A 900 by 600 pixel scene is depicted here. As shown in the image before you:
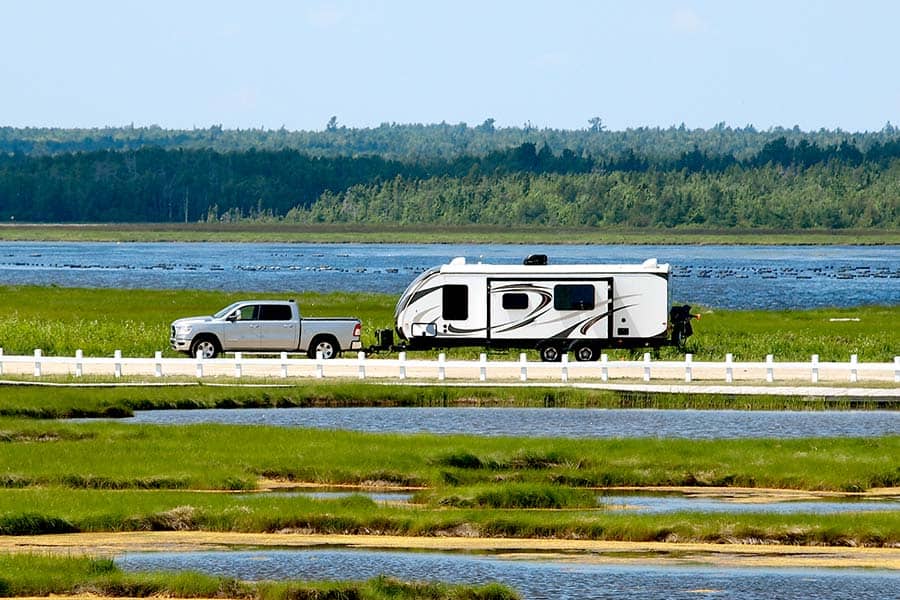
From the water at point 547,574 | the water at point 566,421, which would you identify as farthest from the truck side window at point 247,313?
the water at point 547,574

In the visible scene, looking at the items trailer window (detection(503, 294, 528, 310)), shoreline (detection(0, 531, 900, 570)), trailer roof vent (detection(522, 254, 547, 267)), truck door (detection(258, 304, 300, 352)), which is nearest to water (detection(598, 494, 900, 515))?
shoreline (detection(0, 531, 900, 570))

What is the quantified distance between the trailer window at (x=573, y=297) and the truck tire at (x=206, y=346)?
35.3ft

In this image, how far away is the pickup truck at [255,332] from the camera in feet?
181

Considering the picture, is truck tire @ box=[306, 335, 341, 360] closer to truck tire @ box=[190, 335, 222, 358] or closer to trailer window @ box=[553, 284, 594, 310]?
truck tire @ box=[190, 335, 222, 358]

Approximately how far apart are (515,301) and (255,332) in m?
8.26

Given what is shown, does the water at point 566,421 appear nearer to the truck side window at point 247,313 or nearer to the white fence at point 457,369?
the white fence at point 457,369

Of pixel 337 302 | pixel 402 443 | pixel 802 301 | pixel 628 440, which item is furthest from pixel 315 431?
pixel 802 301

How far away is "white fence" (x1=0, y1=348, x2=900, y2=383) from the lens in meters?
49.5

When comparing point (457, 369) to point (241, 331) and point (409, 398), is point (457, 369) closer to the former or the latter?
point (241, 331)

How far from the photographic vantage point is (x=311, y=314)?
273 feet

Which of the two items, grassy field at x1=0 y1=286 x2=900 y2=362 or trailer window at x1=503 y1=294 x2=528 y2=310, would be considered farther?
grassy field at x1=0 y1=286 x2=900 y2=362

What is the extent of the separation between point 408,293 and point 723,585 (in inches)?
1357

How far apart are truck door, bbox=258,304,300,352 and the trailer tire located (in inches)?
355

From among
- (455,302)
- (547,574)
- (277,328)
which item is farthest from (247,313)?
(547,574)
